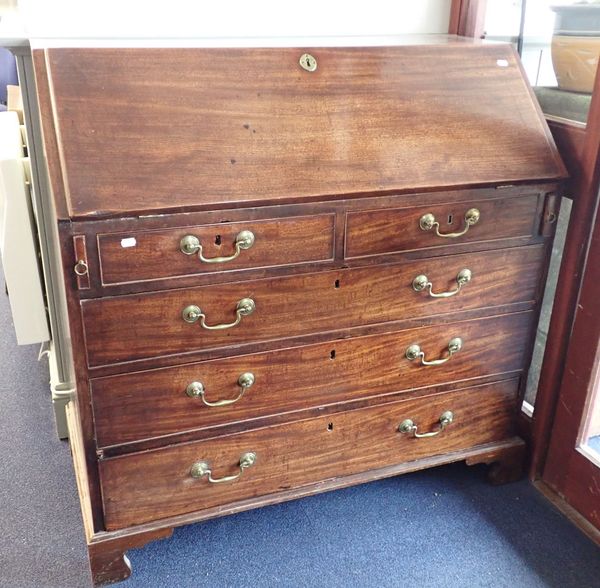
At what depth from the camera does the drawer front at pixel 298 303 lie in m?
1.30

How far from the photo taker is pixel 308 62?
1.41 m

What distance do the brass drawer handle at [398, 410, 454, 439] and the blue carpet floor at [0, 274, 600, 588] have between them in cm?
22

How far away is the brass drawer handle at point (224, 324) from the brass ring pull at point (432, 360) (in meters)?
0.41

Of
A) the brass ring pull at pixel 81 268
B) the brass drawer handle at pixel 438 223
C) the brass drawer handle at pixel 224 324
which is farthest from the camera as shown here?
the brass drawer handle at pixel 438 223

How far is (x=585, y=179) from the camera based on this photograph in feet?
5.06

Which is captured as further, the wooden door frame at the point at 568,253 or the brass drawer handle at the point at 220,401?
the wooden door frame at the point at 568,253

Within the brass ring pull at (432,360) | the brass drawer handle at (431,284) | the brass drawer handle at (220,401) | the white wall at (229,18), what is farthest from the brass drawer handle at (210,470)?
the white wall at (229,18)

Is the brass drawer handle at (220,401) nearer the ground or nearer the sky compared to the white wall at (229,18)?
nearer the ground

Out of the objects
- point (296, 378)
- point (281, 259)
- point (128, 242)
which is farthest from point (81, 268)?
point (296, 378)

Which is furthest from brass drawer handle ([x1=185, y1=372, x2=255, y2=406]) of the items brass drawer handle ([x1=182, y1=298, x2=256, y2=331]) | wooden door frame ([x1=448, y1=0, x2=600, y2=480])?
wooden door frame ([x1=448, y1=0, x2=600, y2=480])

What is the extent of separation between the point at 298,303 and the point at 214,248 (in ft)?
0.74

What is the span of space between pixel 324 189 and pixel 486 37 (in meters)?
0.91

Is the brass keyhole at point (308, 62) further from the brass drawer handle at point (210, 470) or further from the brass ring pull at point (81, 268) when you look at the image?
the brass drawer handle at point (210, 470)

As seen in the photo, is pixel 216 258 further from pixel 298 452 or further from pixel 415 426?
pixel 415 426
